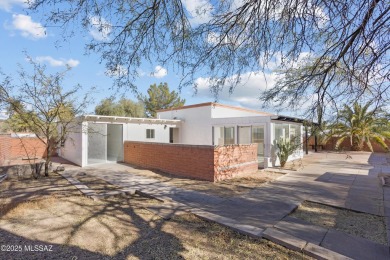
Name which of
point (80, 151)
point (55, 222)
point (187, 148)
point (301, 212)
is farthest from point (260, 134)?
point (55, 222)

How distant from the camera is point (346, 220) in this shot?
193 inches

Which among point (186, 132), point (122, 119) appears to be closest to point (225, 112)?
point (186, 132)

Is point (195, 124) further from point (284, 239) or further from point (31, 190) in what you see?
point (284, 239)

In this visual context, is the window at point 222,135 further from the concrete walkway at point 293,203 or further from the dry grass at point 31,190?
the dry grass at point 31,190

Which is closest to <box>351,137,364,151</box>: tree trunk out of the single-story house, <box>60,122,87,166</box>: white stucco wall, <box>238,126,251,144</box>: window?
the single-story house

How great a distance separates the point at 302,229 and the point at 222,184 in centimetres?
413

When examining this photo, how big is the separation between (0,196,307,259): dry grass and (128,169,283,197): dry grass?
247 centimetres

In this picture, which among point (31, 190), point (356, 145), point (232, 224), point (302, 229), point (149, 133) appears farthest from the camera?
point (356, 145)

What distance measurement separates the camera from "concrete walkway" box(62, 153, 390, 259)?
3723mm

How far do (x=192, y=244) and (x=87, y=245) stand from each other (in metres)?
1.65

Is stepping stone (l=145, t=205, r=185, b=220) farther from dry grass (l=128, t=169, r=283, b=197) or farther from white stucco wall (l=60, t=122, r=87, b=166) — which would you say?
white stucco wall (l=60, t=122, r=87, b=166)

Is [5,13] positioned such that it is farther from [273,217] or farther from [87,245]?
[273,217]

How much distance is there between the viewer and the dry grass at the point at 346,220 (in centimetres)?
425

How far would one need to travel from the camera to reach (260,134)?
13.5 m
